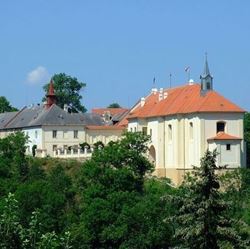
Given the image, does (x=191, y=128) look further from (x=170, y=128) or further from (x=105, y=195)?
(x=105, y=195)

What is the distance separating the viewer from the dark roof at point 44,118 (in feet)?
281

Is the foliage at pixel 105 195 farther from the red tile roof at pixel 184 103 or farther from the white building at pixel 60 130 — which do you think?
the white building at pixel 60 130

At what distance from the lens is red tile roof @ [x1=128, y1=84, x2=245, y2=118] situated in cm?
6652

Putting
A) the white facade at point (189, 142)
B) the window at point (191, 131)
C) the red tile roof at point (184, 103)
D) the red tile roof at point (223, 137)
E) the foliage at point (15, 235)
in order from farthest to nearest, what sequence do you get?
the window at point (191, 131) < the red tile roof at point (184, 103) < the white facade at point (189, 142) < the red tile roof at point (223, 137) < the foliage at point (15, 235)

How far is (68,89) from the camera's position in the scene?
115875mm

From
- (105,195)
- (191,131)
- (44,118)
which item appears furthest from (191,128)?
(44,118)

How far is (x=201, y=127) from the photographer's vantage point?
6569cm

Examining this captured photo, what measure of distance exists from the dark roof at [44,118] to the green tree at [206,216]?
57.5 meters

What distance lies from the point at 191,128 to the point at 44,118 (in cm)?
2320

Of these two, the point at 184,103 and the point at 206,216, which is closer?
the point at 206,216

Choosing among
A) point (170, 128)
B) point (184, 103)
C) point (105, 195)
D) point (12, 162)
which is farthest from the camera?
point (12, 162)

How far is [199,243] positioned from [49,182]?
3842cm

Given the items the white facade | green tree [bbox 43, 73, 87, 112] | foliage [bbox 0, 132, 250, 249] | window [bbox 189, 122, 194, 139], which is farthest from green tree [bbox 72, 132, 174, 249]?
green tree [bbox 43, 73, 87, 112]

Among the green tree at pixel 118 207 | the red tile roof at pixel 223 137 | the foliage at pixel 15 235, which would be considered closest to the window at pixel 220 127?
the red tile roof at pixel 223 137
